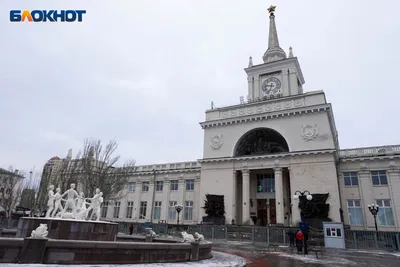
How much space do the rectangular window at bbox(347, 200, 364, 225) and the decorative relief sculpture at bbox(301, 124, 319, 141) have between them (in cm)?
879

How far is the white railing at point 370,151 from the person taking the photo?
30.5 metres

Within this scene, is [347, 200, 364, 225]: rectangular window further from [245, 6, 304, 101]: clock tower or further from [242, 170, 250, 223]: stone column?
[245, 6, 304, 101]: clock tower

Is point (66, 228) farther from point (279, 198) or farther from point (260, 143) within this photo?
point (260, 143)

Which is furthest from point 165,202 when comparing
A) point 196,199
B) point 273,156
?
point 273,156

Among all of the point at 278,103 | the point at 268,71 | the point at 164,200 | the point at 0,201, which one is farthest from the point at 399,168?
the point at 0,201

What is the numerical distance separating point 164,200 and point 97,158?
16.5 metres

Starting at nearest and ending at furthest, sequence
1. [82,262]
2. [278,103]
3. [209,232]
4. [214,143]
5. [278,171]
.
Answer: [82,262] < [209,232] < [278,171] < [278,103] < [214,143]

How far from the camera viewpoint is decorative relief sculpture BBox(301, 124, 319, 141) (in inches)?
1227

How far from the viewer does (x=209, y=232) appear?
86.7ft

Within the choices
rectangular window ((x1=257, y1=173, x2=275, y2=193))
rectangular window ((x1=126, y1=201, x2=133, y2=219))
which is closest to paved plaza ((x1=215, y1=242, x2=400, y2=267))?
rectangular window ((x1=257, y1=173, x2=275, y2=193))

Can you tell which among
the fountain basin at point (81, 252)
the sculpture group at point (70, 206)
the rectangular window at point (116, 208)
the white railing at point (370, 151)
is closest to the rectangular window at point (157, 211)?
the rectangular window at point (116, 208)

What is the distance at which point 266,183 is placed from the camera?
116ft

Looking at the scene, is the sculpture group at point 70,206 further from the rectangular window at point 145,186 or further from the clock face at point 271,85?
the clock face at point 271,85

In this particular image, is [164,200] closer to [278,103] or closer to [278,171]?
[278,171]
